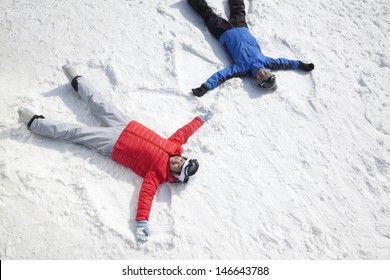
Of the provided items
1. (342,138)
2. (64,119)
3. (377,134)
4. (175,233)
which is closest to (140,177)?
(175,233)

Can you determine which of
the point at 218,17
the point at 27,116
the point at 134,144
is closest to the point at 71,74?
the point at 27,116

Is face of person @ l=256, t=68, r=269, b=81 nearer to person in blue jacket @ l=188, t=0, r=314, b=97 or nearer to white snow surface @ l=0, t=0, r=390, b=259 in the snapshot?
person in blue jacket @ l=188, t=0, r=314, b=97

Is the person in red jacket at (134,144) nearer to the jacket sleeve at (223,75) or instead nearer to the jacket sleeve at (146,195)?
the jacket sleeve at (146,195)

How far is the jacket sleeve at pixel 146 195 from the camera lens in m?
3.74

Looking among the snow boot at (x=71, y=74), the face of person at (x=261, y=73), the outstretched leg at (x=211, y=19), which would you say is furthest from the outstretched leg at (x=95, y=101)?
the outstretched leg at (x=211, y=19)

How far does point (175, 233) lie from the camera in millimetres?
3807

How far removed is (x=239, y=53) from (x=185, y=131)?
1627 mm

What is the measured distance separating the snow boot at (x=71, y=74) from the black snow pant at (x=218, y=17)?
233 cm

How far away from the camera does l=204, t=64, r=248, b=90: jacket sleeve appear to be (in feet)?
15.6

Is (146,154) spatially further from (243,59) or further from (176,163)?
(243,59)

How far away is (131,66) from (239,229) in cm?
283

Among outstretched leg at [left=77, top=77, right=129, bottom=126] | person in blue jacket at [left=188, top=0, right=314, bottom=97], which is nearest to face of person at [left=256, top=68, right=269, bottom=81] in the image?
person in blue jacket at [left=188, top=0, right=314, bottom=97]

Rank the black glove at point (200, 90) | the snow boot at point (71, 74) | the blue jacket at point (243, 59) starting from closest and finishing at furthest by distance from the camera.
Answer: the snow boot at point (71, 74)
the black glove at point (200, 90)
the blue jacket at point (243, 59)

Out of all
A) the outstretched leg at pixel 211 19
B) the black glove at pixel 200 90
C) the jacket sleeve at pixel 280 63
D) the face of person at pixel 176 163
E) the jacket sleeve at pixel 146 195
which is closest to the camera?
the jacket sleeve at pixel 146 195
